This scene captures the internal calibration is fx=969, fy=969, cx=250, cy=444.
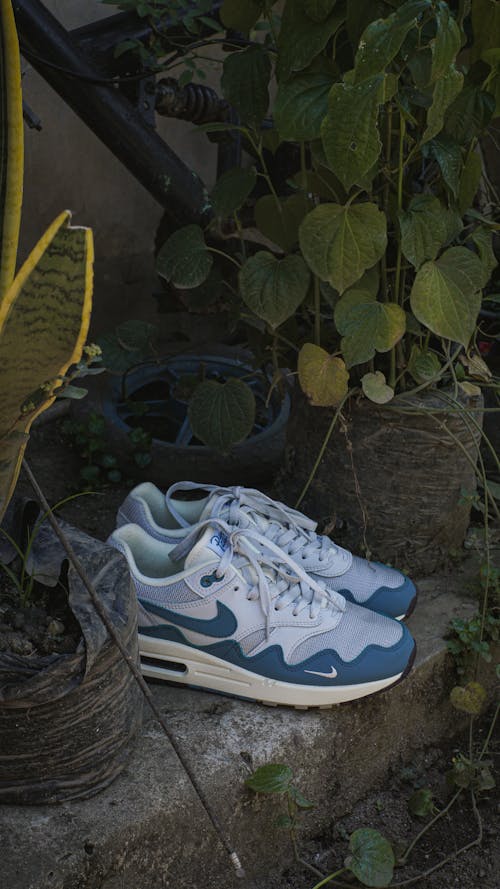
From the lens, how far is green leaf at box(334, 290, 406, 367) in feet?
5.05

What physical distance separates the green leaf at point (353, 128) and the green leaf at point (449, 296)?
0.26m

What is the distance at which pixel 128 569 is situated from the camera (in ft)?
4.27

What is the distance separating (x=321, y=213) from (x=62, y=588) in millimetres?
686

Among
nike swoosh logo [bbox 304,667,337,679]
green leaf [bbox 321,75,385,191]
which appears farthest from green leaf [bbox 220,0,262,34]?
nike swoosh logo [bbox 304,667,337,679]

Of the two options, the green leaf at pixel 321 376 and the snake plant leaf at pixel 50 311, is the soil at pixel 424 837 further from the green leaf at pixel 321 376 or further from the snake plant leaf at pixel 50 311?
the snake plant leaf at pixel 50 311

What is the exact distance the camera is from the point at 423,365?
1.66 metres

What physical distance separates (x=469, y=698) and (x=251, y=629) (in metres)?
0.40

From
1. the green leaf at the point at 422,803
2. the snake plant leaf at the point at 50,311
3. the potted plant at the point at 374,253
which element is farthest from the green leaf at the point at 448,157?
the green leaf at the point at 422,803

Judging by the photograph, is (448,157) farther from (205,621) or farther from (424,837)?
(424,837)

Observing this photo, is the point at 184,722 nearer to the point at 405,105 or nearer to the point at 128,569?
the point at 128,569

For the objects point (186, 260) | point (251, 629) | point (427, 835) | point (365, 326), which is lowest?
point (427, 835)

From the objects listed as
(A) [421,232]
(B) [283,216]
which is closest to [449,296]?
(A) [421,232]

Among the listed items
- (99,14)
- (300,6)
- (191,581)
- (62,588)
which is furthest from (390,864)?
(99,14)

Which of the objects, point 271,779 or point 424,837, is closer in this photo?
point 271,779
